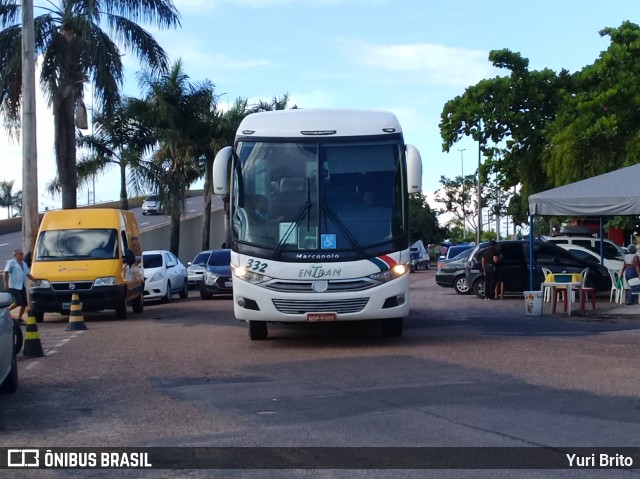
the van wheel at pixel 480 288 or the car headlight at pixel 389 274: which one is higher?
the car headlight at pixel 389 274

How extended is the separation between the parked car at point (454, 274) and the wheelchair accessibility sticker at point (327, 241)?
53.4ft

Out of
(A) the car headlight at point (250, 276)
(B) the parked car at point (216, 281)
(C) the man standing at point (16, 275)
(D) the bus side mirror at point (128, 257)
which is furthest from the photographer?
(B) the parked car at point (216, 281)

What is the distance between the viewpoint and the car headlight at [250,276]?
545 inches

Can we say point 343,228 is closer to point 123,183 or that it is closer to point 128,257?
point 128,257

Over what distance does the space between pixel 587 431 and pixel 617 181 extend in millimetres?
14187

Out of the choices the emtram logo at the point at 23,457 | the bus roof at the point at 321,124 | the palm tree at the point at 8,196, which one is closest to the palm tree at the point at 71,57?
the bus roof at the point at 321,124

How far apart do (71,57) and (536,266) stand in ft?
48.4

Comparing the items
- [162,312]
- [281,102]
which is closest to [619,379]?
[162,312]

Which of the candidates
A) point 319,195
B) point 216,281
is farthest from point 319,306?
point 216,281

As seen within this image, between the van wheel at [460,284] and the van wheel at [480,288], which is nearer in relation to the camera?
the van wheel at [480,288]

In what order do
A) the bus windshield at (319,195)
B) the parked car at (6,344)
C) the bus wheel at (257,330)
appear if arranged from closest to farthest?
the parked car at (6,344), the bus windshield at (319,195), the bus wheel at (257,330)

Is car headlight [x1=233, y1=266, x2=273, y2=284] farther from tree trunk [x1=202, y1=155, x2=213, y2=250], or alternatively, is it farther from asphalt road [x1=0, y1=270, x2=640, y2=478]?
tree trunk [x1=202, y1=155, x2=213, y2=250]

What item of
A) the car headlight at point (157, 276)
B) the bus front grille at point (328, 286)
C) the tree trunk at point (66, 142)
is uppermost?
the tree trunk at point (66, 142)

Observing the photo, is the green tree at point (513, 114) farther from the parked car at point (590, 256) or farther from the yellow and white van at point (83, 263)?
the yellow and white van at point (83, 263)
